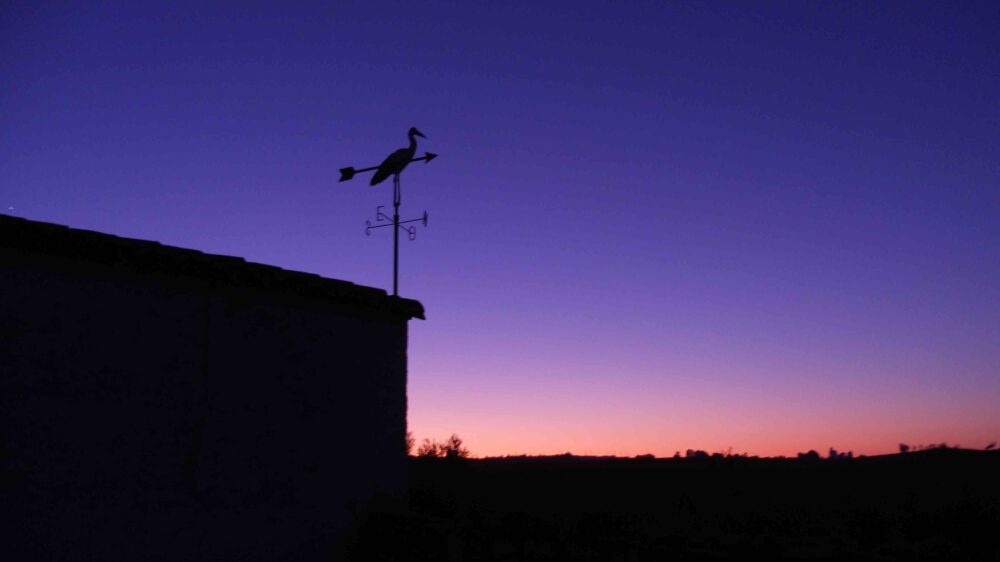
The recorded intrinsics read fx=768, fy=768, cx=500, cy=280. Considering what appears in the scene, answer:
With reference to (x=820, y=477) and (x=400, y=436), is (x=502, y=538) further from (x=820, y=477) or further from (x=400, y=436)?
(x=820, y=477)

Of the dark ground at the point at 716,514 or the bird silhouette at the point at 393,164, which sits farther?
the bird silhouette at the point at 393,164

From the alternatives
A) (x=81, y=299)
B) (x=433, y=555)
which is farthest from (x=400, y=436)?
(x=81, y=299)

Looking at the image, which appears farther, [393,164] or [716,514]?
[716,514]

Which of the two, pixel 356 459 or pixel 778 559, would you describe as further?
pixel 356 459

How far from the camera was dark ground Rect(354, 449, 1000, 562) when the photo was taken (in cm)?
603

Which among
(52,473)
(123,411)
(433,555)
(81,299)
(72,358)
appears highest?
(81,299)

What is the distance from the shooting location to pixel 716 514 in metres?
11.5

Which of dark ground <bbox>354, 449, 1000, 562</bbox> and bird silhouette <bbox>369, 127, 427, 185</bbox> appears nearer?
dark ground <bbox>354, 449, 1000, 562</bbox>

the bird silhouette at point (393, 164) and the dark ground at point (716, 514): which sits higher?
the bird silhouette at point (393, 164)

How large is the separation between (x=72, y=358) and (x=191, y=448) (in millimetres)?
1341

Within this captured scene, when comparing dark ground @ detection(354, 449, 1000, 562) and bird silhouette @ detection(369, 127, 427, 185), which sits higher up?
bird silhouette @ detection(369, 127, 427, 185)

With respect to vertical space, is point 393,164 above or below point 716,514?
above

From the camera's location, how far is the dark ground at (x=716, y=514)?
6.03 meters

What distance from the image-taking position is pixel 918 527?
8.37 m
